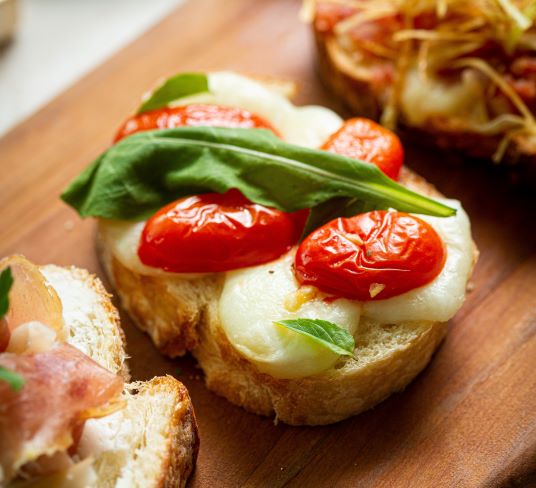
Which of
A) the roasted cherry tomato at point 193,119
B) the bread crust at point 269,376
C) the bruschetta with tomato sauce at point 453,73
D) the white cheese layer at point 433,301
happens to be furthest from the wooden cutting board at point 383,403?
the roasted cherry tomato at point 193,119

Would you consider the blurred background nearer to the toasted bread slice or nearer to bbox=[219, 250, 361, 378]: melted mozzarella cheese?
the toasted bread slice

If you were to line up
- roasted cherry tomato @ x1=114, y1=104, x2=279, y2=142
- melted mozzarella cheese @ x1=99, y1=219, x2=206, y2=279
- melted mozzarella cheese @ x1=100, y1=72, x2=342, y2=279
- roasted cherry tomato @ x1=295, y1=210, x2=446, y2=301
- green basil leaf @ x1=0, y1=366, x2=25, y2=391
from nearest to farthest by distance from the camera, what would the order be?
green basil leaf @ x1=0, y1=366, x2=25, y2=391
roasted cherry tomato @ x1=295, y1=210, x2=446, y2=301
melted mozzarella cheese @ x1=99, y1=219, x2=206, y2=279
roasted cherry tomato @ x1=114, y1=104, x2=279, y2=142
melted mozzarella cheese @ x1=100, y1=72, x2=342, y2=279

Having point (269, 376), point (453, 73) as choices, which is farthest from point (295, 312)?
point (453, 73)

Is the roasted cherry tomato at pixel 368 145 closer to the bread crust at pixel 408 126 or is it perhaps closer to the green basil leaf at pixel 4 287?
the bread crust at pixel 408 126

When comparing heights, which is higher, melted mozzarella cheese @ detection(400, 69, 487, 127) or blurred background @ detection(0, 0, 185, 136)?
blurred background @ detection(0, 0, 185, 136)

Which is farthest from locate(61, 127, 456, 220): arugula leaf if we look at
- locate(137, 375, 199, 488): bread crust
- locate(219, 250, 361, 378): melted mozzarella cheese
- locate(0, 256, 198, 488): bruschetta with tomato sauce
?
locate(137, 375, 199, 488): bread crust

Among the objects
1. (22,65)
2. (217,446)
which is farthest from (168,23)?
(217,446)

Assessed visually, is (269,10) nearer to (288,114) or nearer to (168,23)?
(168,23)
